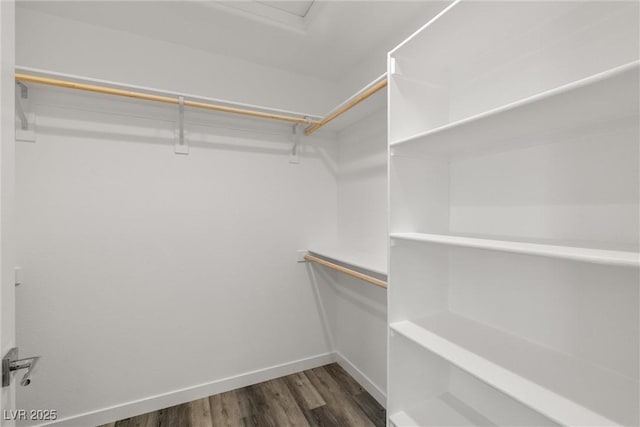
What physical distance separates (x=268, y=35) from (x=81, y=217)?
159cm

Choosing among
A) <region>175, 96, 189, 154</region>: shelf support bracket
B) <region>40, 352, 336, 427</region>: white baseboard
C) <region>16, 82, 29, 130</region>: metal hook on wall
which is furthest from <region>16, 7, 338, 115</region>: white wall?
<region>40, 352, 336, 427</region>: white baseboard

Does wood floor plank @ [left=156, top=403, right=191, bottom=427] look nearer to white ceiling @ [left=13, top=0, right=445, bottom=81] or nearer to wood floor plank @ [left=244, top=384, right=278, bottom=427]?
wood floor plank @ [left=244, top=384, right=278, bottom=427]

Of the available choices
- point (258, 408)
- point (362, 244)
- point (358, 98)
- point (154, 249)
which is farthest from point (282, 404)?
point (358, 98)

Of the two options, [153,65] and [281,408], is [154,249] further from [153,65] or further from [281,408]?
[281,408]

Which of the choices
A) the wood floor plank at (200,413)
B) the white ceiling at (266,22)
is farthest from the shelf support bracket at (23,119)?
the wood floor plank at (200,413)

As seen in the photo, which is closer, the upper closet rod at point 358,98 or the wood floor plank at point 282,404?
the upper closet rod at point 358,98

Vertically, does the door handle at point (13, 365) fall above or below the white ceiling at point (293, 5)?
below

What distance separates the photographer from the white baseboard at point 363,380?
1815 mm

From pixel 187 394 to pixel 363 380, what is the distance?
1.22 meters

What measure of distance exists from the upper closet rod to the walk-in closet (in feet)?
0.06

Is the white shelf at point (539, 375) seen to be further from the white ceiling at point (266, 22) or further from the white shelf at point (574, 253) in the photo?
the white ceiling at point (266, 22)

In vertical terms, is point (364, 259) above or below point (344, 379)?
above

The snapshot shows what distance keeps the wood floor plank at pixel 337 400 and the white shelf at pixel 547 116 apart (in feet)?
5.38

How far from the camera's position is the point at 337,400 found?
186cm
